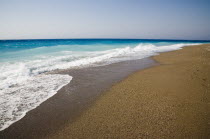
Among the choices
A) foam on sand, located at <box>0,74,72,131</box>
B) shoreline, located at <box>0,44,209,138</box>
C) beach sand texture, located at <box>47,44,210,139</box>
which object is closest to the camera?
beach sand texture, located at <box>47,44,210,139</box>

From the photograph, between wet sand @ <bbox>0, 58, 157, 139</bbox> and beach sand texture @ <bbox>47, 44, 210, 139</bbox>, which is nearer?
beach sand texture @ <bbox>47, 44, 210, 139</bbox>

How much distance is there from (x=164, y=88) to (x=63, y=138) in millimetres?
4762

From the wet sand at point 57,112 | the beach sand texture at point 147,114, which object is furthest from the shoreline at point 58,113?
the beach sand texture at point 147,114

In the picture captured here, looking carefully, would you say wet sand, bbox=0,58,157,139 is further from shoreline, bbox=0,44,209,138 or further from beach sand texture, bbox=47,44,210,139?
beach sand texture, bbox=47,44,210,139

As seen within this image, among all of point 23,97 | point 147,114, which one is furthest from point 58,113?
point 147,114

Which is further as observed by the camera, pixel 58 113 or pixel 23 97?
pixel 23 97

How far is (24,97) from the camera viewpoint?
545 centimetres

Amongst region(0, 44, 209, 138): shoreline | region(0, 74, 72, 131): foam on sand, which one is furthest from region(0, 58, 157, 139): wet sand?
region(0, 74, 72, 131): foam on sand

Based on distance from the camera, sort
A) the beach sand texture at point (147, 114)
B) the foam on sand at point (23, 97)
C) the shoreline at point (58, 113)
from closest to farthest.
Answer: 1. the beach sand texture at point (147, 114)
2. the shoreline at point (58, 113)
3. the foam on sand at point (23, 97)

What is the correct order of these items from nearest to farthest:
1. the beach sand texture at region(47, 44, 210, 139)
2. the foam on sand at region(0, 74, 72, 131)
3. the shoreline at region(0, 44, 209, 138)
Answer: the beach sand texture at region(47, 44, 210, 139), the shoreline at region(0, 44, 209, 138), the foam on sand at region(0, 74, 72, 131)

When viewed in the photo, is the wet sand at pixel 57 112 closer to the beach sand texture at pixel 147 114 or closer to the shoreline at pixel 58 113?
the shoreline at pixel 58 113

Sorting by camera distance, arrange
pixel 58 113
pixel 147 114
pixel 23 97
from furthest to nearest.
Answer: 1. pixel 23 97
2. pixel 58 113
3. pixel 147 114

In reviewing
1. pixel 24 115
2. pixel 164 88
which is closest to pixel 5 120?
pixel 24 115

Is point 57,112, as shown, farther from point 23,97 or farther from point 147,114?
point 147,114
